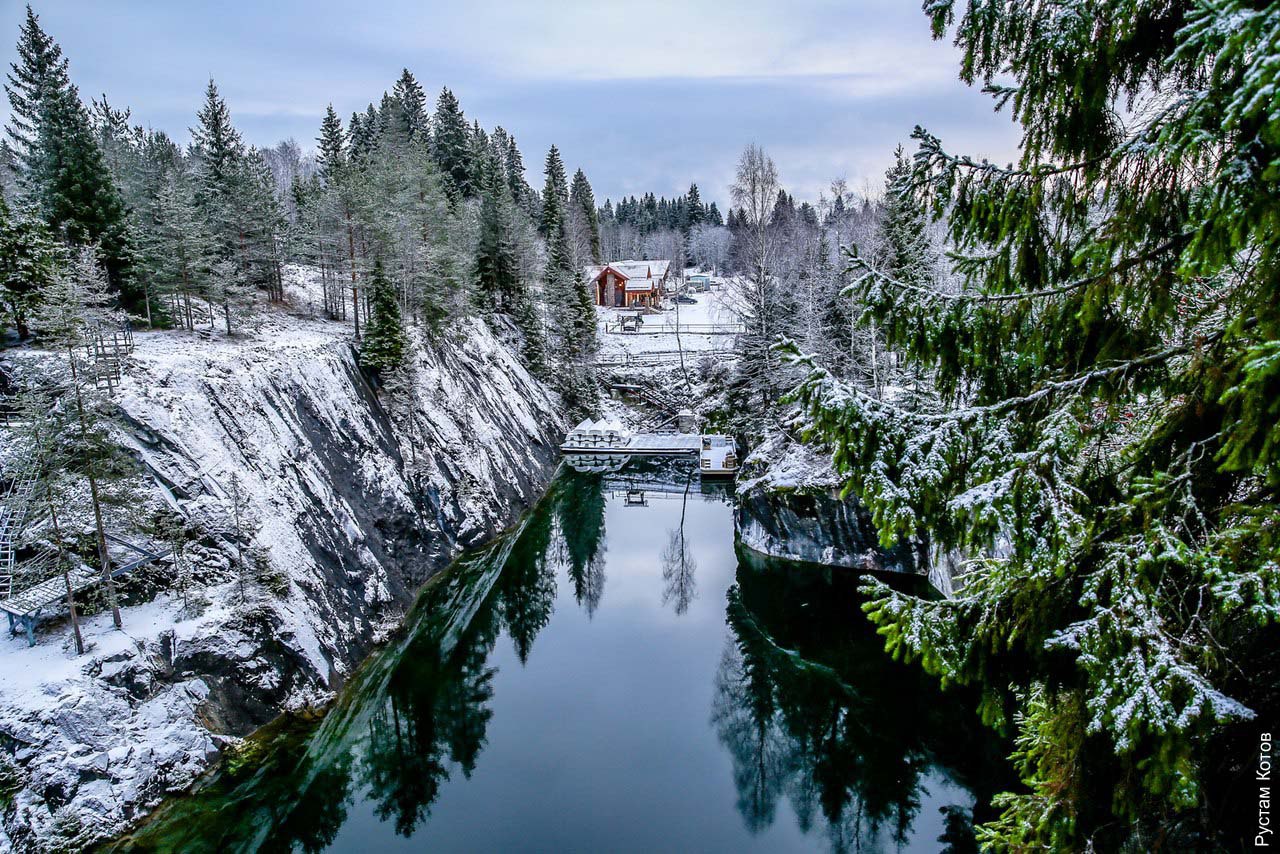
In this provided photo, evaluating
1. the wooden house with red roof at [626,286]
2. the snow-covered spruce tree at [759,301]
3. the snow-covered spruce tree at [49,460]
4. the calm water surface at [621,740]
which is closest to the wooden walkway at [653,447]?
the snow-covered spruce tree at [759,301]

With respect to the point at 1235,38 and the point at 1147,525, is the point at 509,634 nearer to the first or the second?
the point at 1147,525

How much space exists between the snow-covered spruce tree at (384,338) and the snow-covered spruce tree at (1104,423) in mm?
25264

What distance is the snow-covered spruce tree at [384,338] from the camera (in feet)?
87.9

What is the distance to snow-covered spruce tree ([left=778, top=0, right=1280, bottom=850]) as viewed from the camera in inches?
124

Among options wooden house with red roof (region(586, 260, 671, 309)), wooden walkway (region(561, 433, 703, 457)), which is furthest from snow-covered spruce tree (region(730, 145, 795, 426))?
wooden house with red roof (region(586, 260, 671, 309))

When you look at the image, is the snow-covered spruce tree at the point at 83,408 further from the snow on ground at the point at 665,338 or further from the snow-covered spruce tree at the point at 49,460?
the snow on ground at the point at 665,338

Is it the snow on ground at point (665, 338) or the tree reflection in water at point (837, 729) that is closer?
the tree reflection in water at point (837, 729)

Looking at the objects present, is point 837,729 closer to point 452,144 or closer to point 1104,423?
point 1104,423

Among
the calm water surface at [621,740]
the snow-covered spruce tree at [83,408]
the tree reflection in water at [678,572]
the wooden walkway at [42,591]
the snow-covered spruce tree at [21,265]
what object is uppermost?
the snow-covered spruce tree at [21,265]

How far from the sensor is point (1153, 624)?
338 centimetres

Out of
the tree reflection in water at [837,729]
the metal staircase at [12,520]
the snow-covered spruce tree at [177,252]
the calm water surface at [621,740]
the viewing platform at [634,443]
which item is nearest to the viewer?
the metal staircase at [12,520]

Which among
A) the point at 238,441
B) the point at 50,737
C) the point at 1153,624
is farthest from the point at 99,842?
the point at 1153,624

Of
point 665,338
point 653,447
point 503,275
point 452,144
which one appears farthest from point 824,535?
point 452,144

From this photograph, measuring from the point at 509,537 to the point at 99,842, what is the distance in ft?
57.0
